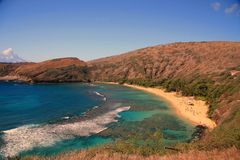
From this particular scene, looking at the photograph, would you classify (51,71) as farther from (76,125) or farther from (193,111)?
(76,125)

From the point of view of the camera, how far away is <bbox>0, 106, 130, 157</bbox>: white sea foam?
3122 cm

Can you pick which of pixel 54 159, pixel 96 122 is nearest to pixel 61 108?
pixel 96 122

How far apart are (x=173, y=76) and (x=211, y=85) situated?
134ft

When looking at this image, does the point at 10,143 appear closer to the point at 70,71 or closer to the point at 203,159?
the point at 203,159

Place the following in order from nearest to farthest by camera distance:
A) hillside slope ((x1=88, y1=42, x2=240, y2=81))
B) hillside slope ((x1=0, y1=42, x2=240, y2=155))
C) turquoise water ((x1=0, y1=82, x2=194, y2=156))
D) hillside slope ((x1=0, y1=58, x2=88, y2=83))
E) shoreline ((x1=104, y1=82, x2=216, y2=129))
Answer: turquoise water ((x1=0, y1=82, x2=194, y2=156)), shoreline ((x1=104, y1=82, x2=216, y2=129)), hillside slope ((x1=0, y1=42, x2=240, y2=155)), hillside slope ((x1=88, y1=42, x2=240, y2=81)), hillside slope ((x1=0, y1=58, x2=88, y2=83))

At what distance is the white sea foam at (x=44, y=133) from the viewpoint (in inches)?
1229

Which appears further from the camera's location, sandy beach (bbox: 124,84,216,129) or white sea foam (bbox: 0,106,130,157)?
sandy beach (bbox: 124,84,216,129)

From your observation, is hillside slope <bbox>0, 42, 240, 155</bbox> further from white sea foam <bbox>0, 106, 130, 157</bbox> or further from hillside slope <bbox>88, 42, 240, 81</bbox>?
white sea foam <bbox>0, 106, 130, 157</bbox>

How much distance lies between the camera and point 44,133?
36812mm

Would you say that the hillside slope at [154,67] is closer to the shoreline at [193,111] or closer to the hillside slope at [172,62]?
the hillside slope at [172,62]

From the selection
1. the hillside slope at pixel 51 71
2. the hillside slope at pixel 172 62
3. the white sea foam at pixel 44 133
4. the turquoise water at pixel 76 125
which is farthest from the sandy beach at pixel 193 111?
the hillside slope at pixel 51 71

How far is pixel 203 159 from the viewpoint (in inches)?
453

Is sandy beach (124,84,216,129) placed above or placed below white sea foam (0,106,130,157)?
below

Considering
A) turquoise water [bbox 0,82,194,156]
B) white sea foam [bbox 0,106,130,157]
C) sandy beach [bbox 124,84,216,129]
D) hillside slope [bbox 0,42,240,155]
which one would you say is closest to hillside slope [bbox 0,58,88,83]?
hillside slope [bbox 0,42,240,155]
